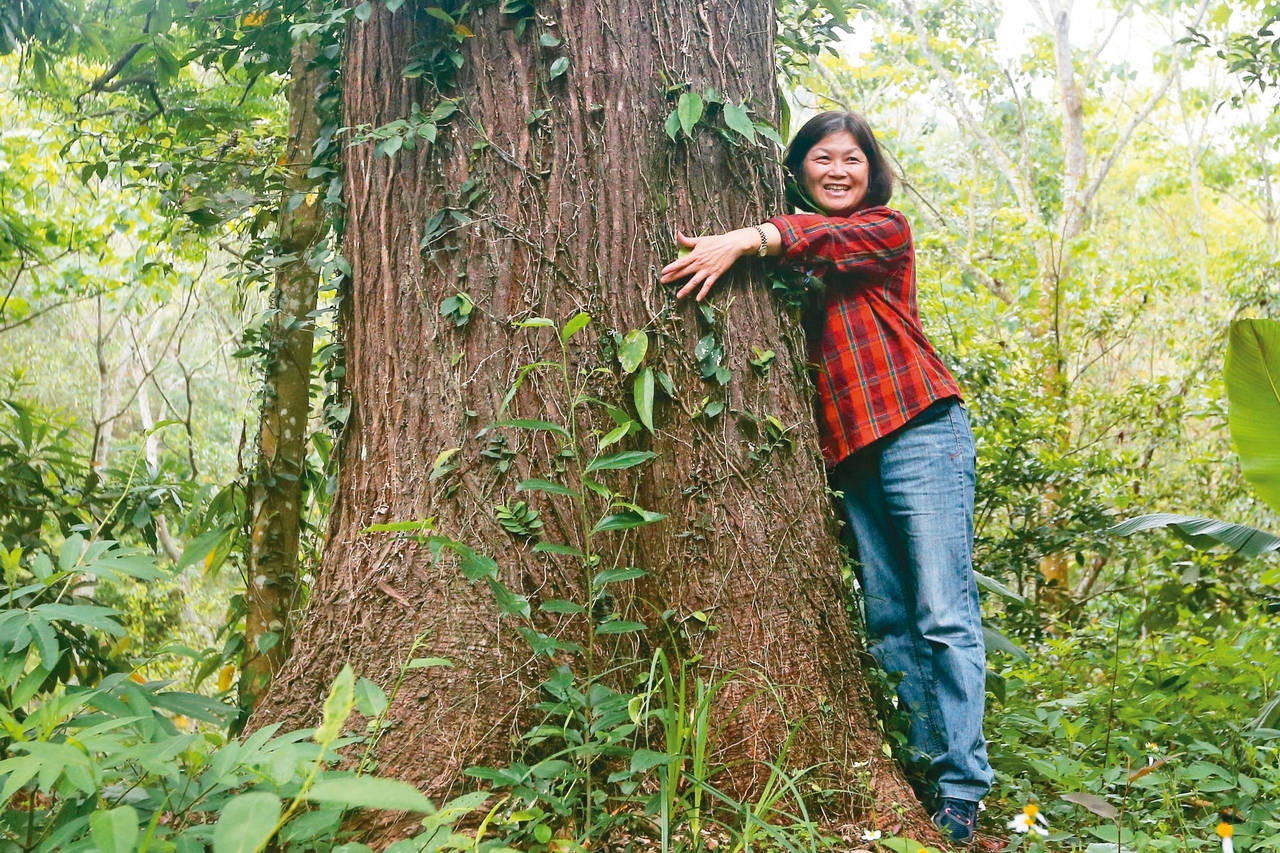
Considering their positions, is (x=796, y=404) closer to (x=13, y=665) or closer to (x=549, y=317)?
(x=549, y=317)

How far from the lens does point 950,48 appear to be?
12.3m

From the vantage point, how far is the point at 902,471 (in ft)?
8.67

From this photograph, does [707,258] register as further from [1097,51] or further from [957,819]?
[1097,51]

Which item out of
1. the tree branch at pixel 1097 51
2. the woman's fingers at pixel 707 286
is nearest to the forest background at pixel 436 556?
the woman's fingers at pixel 707 286

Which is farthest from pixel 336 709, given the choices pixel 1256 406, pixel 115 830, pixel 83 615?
pixel 1256 406

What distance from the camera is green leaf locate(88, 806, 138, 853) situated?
121 cm

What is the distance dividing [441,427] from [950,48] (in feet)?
39.9

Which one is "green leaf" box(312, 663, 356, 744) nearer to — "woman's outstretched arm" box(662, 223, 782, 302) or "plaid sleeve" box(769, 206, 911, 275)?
"woman's outstretched arm" box(662, 223, 782, 302)

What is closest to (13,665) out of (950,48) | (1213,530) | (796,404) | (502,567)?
(502,567)

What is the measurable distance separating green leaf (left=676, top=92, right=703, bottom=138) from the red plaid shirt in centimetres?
47

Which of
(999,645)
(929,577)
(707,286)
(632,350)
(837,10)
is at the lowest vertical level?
(999,645)

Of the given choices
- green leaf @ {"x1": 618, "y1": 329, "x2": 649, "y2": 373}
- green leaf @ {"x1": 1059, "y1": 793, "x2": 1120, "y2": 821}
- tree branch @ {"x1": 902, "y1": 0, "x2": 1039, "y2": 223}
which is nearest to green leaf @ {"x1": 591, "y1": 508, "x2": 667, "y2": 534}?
green leaf @ {"x1": 618, "y1": 329, "x2": 649, "y2": 373}

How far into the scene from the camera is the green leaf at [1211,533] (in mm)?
3457

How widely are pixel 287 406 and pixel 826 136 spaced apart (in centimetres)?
213
